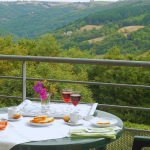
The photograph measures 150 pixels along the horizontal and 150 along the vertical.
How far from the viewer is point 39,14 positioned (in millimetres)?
34781

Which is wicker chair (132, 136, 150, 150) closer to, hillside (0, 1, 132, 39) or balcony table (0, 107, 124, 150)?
balcony table (0, 107, 124, 150)

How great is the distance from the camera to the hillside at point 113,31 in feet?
90.8

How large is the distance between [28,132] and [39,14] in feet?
116

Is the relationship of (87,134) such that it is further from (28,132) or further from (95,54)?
(95,54)

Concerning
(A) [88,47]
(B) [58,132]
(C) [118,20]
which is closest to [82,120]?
(B) [58,132]

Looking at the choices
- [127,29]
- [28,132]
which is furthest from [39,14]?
[28,132]

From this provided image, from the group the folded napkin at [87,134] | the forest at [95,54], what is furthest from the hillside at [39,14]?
the folded napkin at [87,134]

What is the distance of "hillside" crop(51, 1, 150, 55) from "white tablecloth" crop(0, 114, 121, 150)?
1033 inches

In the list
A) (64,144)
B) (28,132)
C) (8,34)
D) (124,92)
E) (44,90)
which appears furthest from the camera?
(8,34)

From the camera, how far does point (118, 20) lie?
31812 millimetres

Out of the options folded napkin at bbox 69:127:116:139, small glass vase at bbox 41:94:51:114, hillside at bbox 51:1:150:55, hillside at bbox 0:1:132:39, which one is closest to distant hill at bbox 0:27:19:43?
hillside at bbox 0:1:132:39

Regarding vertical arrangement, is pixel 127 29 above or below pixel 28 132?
above

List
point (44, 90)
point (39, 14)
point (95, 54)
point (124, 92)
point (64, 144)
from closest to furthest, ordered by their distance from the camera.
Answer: point (64, 144) → point (44, 90) → point (124, 92) → point (95, 54) → point (39, 14)

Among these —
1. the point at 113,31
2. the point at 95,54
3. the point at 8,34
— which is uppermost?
the point at 113,31
